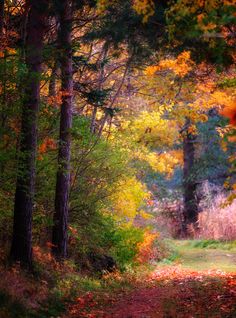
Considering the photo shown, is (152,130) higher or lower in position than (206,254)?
higher

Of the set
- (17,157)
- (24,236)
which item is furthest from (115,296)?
(17,157)

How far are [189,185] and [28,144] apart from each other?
20107 mm

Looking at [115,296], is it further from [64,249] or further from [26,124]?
[26,124]

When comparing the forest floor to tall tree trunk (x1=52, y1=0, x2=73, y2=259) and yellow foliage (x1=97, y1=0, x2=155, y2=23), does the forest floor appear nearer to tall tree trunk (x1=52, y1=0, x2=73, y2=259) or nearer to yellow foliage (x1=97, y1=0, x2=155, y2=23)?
tall tree trunk (x1=52, y1=0, x2=73, y2=259)

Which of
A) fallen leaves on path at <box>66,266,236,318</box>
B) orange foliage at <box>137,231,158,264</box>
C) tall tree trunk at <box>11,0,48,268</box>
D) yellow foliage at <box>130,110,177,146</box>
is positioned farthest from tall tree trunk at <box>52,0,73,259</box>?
yellow foliage at <box>130,110,177,146</box>

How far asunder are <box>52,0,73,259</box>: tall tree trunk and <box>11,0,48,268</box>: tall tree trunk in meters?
1.68

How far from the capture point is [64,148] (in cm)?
1306

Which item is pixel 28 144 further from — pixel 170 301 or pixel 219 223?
pixel 219 223

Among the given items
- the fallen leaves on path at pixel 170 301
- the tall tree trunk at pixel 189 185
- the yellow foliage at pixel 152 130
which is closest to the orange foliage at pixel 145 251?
the fallen leaves on path at pixel 170 301

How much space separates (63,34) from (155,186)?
2074 centimetres

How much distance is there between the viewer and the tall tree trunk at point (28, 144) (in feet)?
33.8

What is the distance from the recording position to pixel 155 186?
32.8m

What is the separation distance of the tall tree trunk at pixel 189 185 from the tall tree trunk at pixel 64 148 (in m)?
16.0

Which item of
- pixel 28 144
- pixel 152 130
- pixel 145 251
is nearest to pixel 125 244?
pixel 145 251
